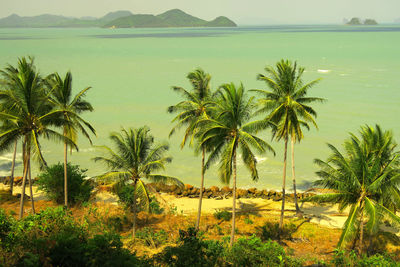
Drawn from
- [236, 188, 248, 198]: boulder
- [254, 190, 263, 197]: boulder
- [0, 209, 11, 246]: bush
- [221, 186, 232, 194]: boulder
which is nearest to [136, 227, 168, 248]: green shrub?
[0, 209, 11, 246]: bush

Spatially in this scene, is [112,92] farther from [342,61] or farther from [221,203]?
[342,61]

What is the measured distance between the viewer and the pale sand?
29920 mm

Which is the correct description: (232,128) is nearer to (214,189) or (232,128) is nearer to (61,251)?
(61,251)

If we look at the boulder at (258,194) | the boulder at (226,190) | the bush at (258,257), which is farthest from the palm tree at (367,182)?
the boulder at (226,190)

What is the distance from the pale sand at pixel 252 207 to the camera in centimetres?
2992

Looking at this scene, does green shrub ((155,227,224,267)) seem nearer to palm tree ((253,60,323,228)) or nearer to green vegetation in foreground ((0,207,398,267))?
green vegetation in foreground ((0,207,398,267))

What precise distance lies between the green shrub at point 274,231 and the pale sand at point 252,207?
3196mm

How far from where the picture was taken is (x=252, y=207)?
32.4m

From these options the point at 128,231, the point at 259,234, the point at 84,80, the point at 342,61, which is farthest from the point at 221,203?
the point at 342,61

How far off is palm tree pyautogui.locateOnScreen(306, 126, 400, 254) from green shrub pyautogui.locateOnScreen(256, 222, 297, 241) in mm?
6408

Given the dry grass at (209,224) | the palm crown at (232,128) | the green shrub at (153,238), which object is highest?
the palm crown at (232,128)

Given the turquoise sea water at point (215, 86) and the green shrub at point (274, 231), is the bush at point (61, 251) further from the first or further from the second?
the turquoise sea water at point (215, 86)

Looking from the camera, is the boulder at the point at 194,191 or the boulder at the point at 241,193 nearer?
the boulder at the point at 241,193

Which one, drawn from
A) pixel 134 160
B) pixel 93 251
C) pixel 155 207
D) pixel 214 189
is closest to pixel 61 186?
pixel 155 207
